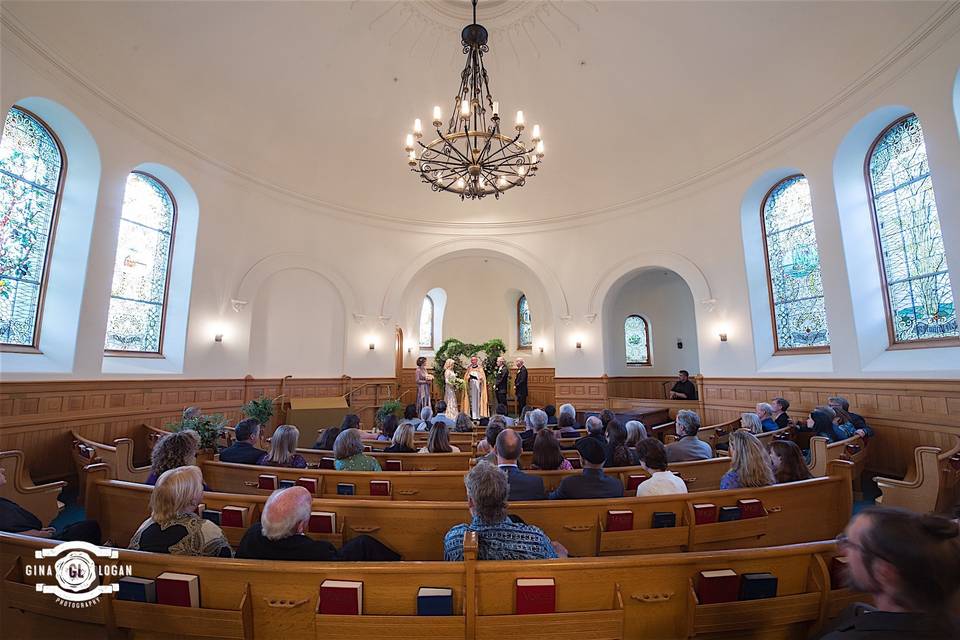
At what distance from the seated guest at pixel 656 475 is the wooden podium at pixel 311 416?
21.5ft

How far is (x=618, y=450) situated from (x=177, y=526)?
11.1 feet

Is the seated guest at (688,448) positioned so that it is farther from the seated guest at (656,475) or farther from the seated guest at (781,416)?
the seated guest at (781,416)

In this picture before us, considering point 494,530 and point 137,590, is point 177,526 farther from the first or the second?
point 494,530

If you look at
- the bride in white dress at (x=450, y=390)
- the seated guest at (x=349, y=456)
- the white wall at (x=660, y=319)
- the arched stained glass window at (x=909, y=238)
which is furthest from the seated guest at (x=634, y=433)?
the white wall at (x=660, y=319)

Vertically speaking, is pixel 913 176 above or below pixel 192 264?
above

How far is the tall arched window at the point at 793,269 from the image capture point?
7762 millimetres

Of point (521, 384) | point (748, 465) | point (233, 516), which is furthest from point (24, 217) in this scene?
point (521, 384)

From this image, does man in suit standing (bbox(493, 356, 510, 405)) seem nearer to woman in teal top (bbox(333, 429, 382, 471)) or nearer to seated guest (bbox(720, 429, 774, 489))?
woman in teal top (bbox(333, 429, 382, 471))

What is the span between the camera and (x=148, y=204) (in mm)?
7770

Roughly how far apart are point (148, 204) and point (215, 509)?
7.25m

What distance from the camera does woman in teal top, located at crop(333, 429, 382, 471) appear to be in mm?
3740

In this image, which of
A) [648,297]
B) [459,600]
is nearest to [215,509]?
[459,600]

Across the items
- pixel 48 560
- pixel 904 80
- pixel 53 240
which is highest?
pixel 904 80

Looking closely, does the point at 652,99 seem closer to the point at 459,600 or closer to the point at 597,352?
the point at 597,352
